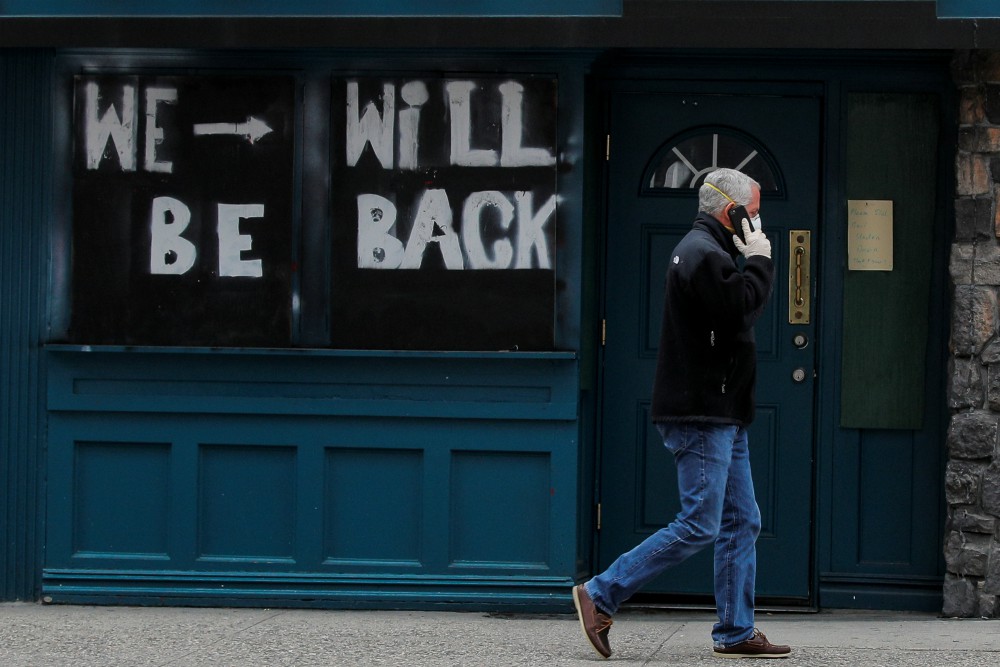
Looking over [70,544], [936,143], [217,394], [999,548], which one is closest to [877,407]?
[999,548]

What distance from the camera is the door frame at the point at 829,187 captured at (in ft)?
23.1

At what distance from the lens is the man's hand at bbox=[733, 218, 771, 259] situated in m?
5.56

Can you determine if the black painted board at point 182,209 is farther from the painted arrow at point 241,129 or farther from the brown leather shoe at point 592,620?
the brown leather shoe at point 592,620

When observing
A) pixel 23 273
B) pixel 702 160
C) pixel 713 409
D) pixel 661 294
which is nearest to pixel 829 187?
pixel 702 160

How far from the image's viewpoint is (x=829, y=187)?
710cm

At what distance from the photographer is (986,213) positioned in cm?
664

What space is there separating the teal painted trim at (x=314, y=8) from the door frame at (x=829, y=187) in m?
→ 0.49

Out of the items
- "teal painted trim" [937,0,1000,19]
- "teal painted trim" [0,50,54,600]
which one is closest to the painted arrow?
"teal painted trim" [0,50,54,600]

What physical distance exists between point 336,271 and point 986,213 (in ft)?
10.3

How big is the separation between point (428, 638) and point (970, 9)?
3.80 meters

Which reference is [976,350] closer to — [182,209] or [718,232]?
[718,232]

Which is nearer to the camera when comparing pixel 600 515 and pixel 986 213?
pixel 986 213

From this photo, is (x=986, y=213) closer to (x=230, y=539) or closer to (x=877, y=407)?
(x=877, y=407)

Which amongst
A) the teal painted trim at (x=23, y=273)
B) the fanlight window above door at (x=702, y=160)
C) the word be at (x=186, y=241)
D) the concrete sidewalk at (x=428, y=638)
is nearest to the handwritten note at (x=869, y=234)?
the fanlight window above door at (x=702, y=160)
